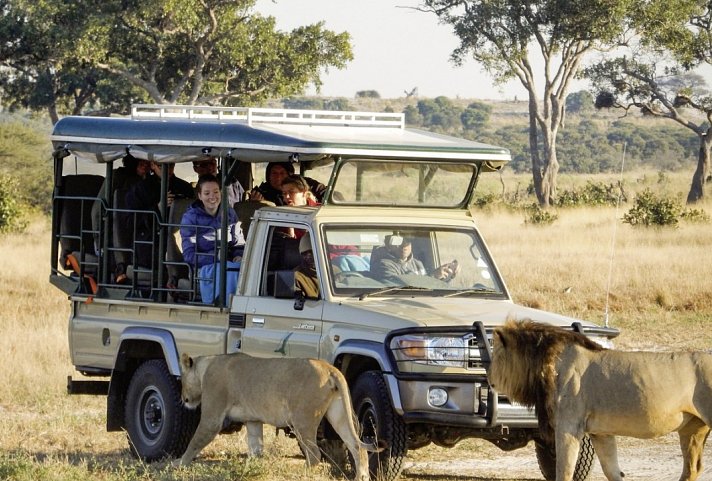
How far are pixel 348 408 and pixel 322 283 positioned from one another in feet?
3.53

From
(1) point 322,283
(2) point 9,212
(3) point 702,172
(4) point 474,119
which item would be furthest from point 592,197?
(4) point 474,119

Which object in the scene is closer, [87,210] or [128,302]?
[128,302]

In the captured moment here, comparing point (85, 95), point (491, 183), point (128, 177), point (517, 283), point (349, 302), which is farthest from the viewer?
point (491, 183)

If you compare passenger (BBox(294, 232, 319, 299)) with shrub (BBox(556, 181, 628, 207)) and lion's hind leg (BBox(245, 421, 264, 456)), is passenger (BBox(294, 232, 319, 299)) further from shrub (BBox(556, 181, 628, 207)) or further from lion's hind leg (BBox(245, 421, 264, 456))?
shrub (BBox(556, 181, 628, 207))

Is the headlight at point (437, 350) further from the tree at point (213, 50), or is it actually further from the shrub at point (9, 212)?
the tree at point (213, 50)

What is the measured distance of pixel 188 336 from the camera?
9695 millimetres

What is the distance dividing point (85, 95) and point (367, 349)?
35895mm

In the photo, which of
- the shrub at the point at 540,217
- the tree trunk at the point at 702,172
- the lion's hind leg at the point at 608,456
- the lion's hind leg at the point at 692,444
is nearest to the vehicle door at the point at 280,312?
the lion's hind leg at the point at 608,456

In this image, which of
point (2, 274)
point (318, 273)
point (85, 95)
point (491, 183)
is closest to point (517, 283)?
point (2, 274)

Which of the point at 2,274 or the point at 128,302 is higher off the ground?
the point at 128,302

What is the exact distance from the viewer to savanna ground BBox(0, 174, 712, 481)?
9352mm

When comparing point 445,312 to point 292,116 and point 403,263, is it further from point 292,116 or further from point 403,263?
point 292,116

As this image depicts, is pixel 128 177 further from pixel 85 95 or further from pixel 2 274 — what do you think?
pixel 85 95

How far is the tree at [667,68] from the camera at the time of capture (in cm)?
4175
